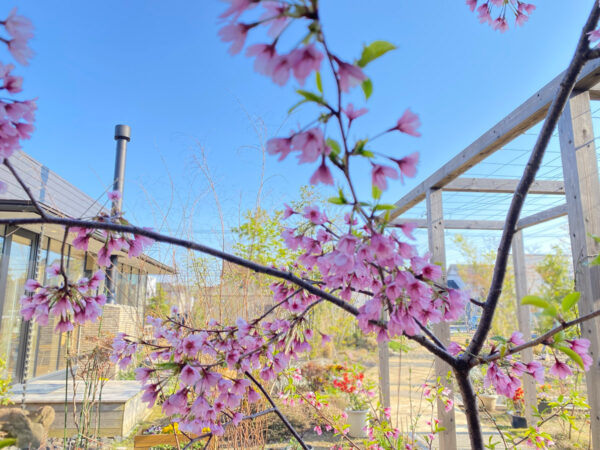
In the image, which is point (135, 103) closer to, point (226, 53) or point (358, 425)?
point (358, 425)

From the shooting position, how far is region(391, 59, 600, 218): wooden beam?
5.46 ft

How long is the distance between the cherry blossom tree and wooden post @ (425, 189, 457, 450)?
188 centimetres

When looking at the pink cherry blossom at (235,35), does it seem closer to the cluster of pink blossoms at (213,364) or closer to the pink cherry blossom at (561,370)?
the cluster of pink blossoms at (213,364)

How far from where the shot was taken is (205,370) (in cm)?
72

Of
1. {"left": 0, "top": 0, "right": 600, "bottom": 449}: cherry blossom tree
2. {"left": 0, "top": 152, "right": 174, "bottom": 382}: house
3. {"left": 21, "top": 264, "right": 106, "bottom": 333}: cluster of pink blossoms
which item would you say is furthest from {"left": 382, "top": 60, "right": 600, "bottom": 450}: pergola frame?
{"left": 0, "top": 152, "right": 174, "bottom": 382}: house

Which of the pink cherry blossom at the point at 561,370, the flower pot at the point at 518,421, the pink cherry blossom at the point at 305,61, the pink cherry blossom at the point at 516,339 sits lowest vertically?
the flower pot at the point at 518,421

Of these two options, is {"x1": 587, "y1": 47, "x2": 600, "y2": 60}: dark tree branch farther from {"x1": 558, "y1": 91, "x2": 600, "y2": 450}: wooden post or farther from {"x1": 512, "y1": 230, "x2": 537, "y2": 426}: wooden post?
{"x1": 512, "y1": 230, "x2": 537, "y2": 426}: wooden post

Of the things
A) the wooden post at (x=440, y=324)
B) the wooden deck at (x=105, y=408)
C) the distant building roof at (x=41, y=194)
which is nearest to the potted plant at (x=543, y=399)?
the wooden post at (x=440, y=324)

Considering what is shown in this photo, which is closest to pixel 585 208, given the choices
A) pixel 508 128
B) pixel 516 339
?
pixel 508 128

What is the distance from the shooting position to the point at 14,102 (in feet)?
2.14

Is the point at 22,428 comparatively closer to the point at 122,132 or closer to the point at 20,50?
the point at 20,50

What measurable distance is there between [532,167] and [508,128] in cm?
170


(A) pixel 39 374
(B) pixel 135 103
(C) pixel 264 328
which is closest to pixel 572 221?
(C) pixel 264 328

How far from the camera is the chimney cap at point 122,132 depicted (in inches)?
365
